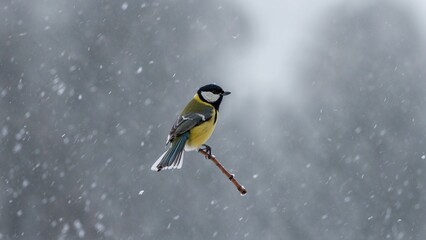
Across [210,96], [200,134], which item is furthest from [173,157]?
[210,96]

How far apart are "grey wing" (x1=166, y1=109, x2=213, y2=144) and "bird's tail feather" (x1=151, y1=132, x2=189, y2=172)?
2cm

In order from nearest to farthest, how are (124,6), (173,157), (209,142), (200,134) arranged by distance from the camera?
(173,157), (200,134), (209,142), (124,6)

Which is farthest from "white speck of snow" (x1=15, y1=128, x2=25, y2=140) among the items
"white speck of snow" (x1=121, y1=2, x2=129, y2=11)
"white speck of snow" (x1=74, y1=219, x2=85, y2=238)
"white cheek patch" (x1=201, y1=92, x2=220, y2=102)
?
"white cheek patch" (x1=201, y1=92, x2=220, y2=102)

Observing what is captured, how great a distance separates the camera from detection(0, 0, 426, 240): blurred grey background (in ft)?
58.8

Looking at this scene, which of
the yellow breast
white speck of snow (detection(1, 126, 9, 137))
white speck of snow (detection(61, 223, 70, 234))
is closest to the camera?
the yellow breast

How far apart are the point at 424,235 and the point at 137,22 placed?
9145 millimetres

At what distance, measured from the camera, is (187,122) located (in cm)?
233

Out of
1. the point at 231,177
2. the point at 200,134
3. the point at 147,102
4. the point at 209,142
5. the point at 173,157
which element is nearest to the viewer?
the point at 231,177

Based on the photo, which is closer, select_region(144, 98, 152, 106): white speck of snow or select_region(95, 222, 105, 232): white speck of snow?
select_region(95, 222, 105, 232): white speck of snow

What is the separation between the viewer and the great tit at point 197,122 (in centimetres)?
225

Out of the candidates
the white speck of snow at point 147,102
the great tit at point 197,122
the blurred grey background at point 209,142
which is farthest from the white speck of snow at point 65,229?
the great tit at point 197,122

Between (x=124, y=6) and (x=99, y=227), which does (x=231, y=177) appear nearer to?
(x=99, y=227)

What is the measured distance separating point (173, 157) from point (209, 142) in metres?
14.4

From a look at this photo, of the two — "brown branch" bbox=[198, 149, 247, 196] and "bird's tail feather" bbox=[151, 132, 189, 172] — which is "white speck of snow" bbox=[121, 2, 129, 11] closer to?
"bird's tail feather" bbox=[151, 132, 189, 172]
